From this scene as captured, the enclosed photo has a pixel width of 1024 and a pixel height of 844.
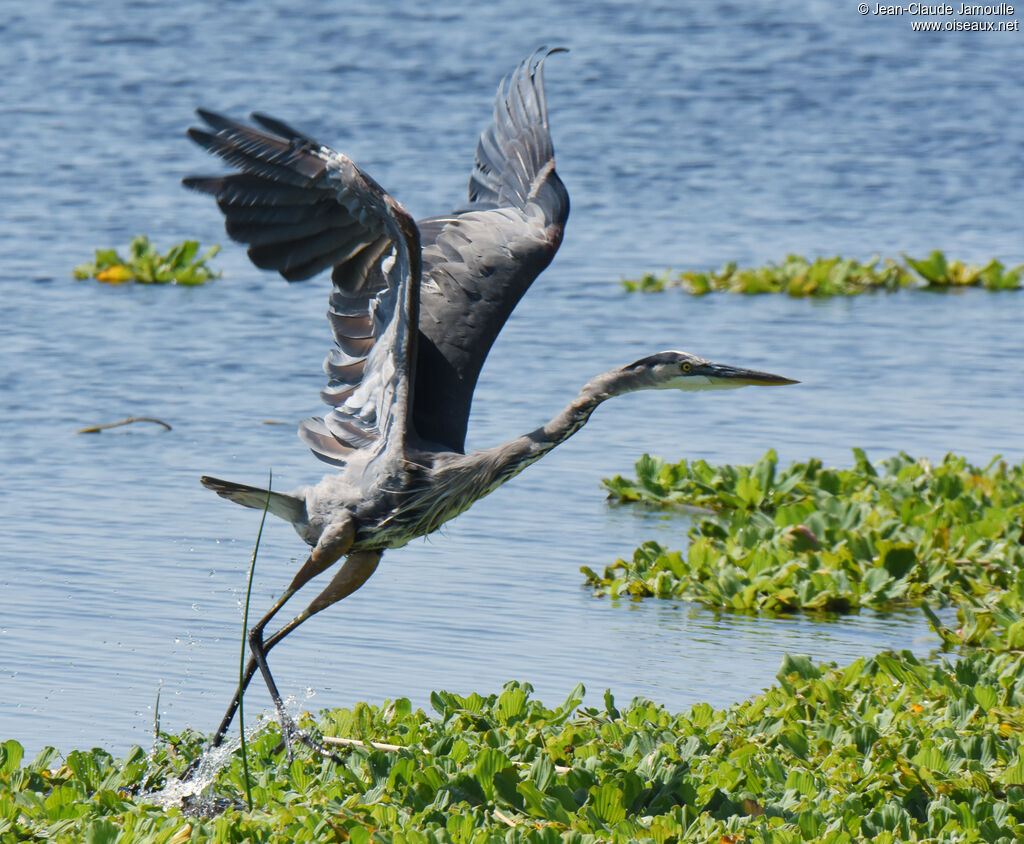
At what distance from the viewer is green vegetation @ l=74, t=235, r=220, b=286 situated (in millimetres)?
11984

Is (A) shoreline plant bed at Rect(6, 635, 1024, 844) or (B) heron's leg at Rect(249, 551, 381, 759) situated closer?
(A) shoreline plant bed at Rect(6, 635, 1024, 844)

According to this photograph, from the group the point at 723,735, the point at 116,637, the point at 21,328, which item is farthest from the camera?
the point at 21,328

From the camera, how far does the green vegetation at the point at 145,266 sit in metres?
12.0

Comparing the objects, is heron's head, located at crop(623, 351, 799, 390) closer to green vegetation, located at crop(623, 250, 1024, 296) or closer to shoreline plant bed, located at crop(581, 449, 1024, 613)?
shoreline plant bed, located at crop(581, 449, 1024, 613)

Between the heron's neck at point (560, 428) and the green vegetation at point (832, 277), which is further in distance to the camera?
the green vegetation at point (832, 277)

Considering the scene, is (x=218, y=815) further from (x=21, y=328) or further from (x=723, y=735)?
(x=21, y=328)

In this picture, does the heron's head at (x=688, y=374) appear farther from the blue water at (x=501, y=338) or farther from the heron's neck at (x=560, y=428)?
the blue water at (x=501, y=338)

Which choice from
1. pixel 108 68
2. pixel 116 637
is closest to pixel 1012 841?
pixel 116 637

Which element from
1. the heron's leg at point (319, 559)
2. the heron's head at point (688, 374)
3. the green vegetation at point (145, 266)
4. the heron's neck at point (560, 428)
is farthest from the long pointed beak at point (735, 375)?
the green vegetation at point (145, 266)

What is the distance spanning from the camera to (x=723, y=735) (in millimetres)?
4961

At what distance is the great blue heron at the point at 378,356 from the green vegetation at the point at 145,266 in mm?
6078

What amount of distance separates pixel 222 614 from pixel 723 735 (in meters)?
2.19

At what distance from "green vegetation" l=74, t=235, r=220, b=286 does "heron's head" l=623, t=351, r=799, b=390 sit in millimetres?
7588

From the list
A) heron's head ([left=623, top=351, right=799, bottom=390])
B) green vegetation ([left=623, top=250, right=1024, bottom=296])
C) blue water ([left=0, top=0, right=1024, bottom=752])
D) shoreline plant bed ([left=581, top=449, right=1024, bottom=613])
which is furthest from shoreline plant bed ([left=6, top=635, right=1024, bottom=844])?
green vegetation ([left=623, top=250, right=1024, bottom=296])
